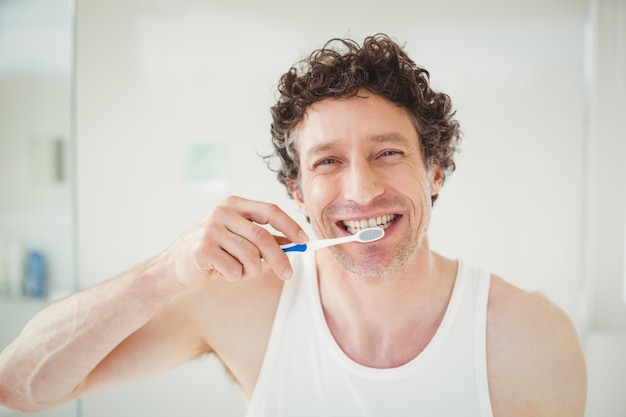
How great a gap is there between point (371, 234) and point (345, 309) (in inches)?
6.8

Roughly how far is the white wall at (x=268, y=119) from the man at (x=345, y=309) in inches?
2.0

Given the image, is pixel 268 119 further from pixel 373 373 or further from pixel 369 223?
pixel 373 373

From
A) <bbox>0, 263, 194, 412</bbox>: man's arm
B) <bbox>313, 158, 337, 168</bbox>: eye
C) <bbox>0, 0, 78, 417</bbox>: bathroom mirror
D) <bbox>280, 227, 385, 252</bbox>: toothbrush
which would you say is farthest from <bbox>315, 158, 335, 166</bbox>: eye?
<bbox>0, 0, 78, 417</bbox>: bathroom mirror

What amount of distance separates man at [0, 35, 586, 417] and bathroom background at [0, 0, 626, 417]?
58 mm

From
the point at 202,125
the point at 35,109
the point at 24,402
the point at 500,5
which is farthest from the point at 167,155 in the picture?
the point at 500,5

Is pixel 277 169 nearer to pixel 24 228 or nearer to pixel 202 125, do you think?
pixel 202 125

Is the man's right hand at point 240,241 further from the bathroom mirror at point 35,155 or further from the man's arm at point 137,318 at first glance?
the bathroom mirror at point 35,155

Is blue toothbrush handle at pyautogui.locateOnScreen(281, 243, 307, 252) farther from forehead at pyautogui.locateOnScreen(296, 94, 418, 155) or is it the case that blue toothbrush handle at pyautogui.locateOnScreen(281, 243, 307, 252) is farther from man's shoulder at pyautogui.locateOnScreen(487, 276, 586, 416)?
man's shoulder at pyautogui.locateOnScreen(487, 276, 586, 416)

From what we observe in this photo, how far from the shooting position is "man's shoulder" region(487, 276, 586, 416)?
780 millimetres

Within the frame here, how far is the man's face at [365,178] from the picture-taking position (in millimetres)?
780

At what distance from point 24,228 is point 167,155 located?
0.39 metres

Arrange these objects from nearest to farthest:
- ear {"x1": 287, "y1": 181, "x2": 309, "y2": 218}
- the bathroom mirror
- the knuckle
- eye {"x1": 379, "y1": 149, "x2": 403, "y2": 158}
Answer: the knuckle → eye {"x1": 379, "y1": 149, "x2": 403, "y2": 158} → ear {"x1": 287, "y1": 181, "x2": 309, "y2": 218} → the bathroom mirror

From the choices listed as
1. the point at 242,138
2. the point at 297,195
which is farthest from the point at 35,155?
the point at 297,195

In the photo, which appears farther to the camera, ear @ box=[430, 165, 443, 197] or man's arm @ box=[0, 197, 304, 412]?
ear @ box=[430, 165, 443, 197]
